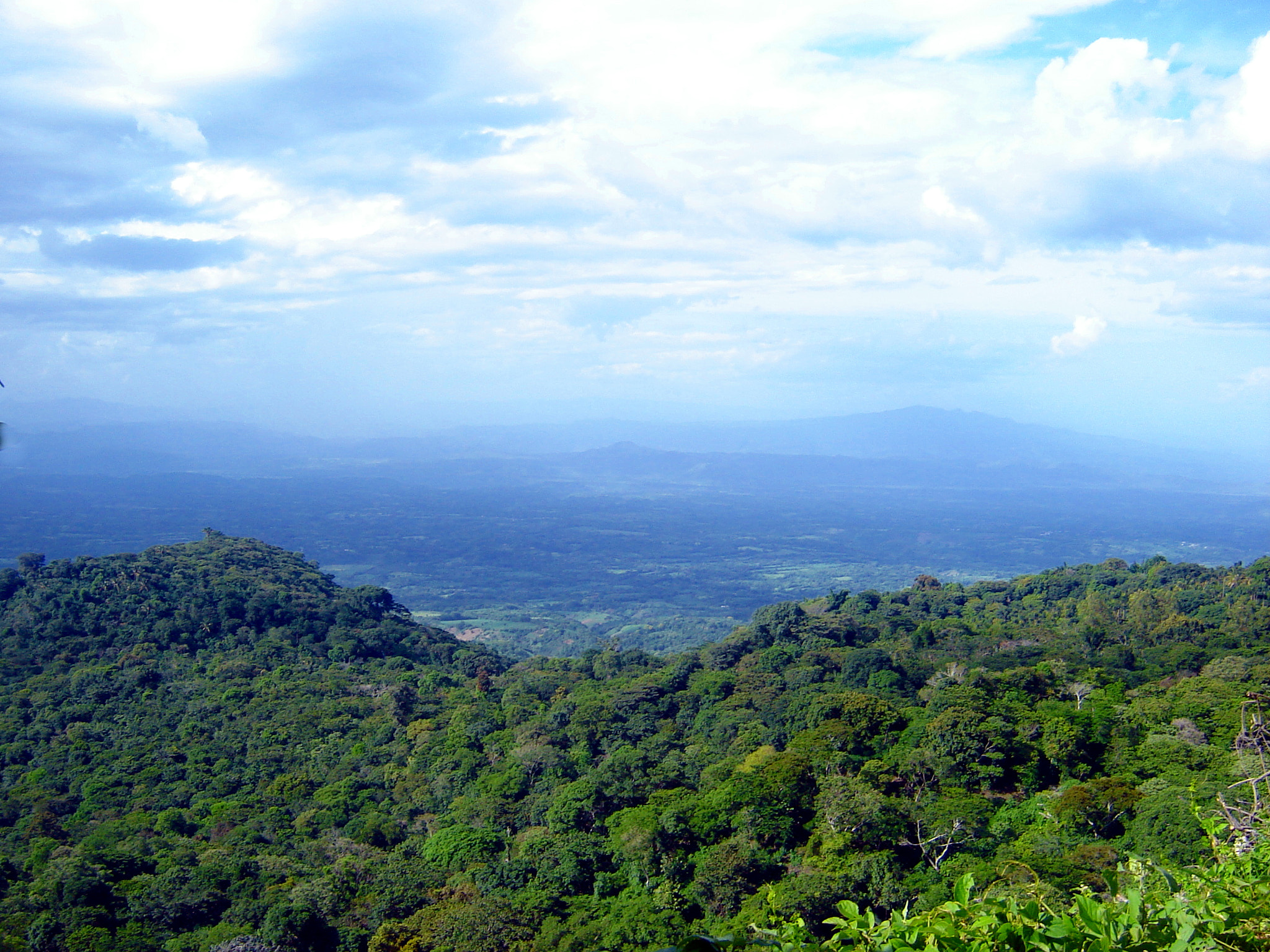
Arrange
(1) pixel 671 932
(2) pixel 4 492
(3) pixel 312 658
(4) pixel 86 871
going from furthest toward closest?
1. (2) pixel 4 492
2. (3) pixel 312 658
3. (4) pixel 86 871
4. (1) pixel 671 932

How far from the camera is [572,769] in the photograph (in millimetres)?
21312

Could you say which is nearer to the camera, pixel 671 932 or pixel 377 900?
pixel 671 932

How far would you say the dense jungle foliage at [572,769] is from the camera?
13.7 m

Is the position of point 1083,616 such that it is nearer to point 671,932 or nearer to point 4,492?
point 671,932

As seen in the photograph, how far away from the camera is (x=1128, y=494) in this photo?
178500mm

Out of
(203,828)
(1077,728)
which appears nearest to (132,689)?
(203,828)

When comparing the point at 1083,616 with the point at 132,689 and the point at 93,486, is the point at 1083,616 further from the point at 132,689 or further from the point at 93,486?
the point at 93,486

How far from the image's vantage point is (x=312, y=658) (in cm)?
3425

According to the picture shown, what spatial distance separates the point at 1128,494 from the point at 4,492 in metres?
207

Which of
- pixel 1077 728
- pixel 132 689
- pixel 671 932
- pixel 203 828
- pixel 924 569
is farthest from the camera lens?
pixel 924 569

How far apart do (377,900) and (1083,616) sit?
3351 centimetres

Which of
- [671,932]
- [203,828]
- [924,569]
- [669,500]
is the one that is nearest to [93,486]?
[669,500]

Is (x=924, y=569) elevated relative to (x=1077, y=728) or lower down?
lower down

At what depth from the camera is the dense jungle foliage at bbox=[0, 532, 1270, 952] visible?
538 inches
